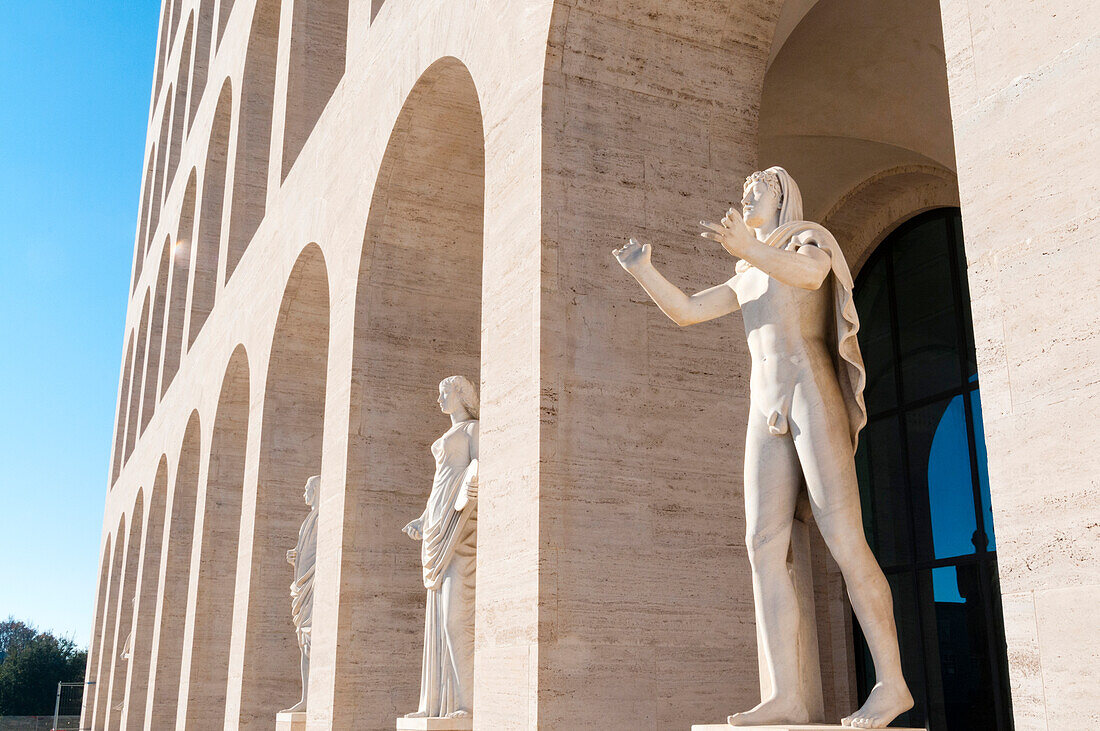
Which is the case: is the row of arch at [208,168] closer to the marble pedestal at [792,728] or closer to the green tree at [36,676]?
the marble pedestal at [792,728]

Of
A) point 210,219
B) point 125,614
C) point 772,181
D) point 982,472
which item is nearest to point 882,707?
point 772,181

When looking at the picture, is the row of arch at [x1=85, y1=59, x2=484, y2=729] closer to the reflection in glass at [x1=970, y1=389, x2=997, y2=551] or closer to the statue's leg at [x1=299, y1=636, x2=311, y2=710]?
the statue's leg at [x1=299, y1=636, x2=311, y2=710]

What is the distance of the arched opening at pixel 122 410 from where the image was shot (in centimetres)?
3347

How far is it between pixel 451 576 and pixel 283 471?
5443 millimetres

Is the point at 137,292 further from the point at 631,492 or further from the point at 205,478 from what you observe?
the point at 631,492

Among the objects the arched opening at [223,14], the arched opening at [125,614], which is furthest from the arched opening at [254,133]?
the arched opening at [125,614]

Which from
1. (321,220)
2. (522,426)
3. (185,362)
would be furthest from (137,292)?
(522,426)

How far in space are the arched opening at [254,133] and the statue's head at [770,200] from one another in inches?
537

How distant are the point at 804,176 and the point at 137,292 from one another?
25.9 m

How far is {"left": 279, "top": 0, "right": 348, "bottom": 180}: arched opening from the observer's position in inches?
570

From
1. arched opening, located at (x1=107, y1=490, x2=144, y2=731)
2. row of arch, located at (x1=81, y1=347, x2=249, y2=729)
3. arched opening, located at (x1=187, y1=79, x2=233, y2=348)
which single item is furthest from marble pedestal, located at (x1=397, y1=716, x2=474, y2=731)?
arched opening, located at (x1=107, y1=490, x2=144, y2=731)

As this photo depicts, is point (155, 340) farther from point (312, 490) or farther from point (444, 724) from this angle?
point (444, 724)

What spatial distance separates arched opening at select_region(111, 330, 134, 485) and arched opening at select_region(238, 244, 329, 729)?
70.7 ft

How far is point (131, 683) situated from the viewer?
22.6m
